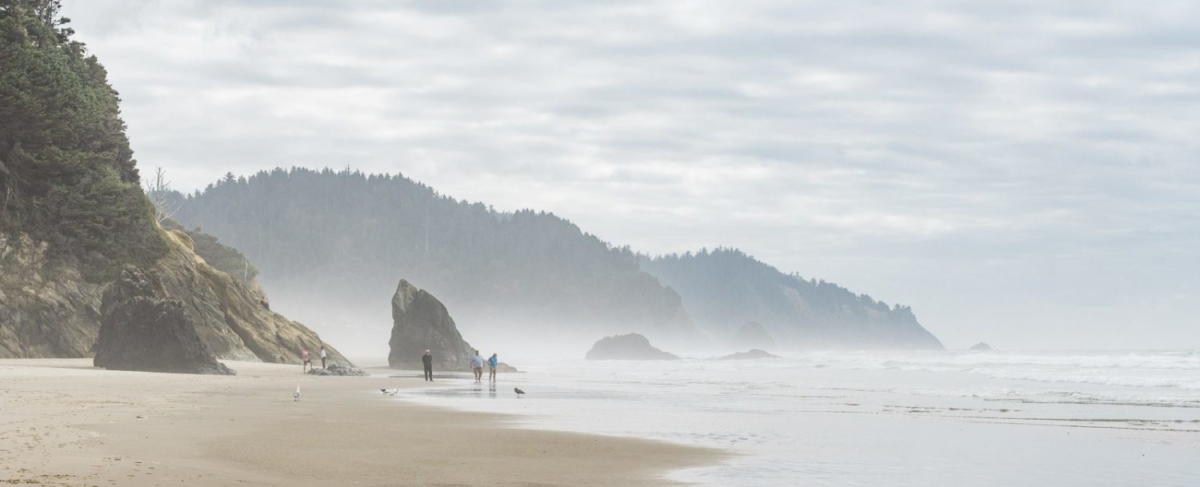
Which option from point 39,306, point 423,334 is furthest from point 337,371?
point 423,334

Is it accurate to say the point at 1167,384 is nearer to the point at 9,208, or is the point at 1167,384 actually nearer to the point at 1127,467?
the point at 1127,467

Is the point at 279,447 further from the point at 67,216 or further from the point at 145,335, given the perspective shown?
the point at 67,216

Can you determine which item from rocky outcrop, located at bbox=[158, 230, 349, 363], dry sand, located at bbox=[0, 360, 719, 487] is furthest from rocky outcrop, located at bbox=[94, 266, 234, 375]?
dry sand, located at bbox=[0, 360, 719, 487]

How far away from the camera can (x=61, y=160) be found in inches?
1597

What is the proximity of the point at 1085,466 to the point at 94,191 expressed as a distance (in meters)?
39.7

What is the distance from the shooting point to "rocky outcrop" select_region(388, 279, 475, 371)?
214 feet

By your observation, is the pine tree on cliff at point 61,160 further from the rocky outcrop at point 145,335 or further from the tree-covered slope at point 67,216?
the rocky outcrop at point 145,335

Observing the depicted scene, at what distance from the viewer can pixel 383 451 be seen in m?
15.2

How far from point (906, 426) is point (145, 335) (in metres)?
27.5

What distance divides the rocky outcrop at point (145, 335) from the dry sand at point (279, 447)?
1282cm

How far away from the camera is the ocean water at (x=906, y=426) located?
47.2 feet

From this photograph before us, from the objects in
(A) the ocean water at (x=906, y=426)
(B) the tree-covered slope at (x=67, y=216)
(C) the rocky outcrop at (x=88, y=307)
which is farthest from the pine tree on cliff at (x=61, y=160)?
(A) the ocean water at (x=906, y=426)

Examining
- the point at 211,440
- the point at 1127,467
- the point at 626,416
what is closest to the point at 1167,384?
the point at 626,416

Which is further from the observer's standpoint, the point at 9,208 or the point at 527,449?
the point at 9,208
